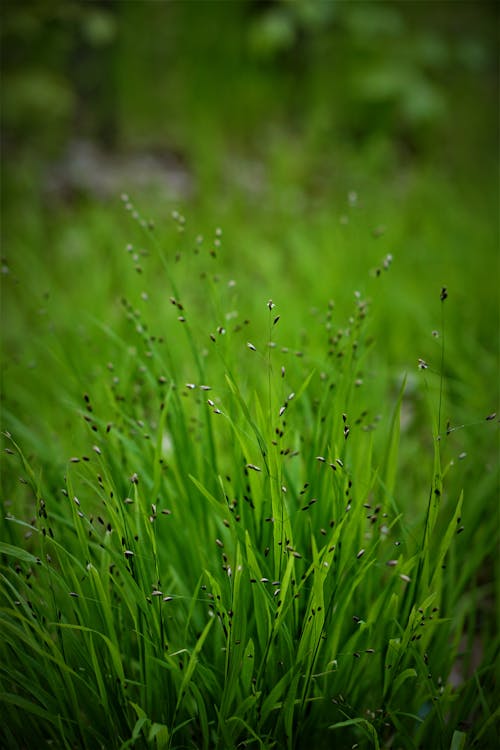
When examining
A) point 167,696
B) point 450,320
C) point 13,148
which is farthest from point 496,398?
point 13,148

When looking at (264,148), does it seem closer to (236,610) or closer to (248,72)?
(248,72)

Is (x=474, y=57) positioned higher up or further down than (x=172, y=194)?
higher up

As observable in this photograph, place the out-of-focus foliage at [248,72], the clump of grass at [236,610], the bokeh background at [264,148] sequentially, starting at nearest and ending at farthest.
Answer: the clump of grass at [236,610], the bokeh background at [264,148], the out-of-focus foliage at [248,72]

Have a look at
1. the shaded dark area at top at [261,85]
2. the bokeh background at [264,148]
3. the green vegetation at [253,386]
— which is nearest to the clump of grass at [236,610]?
the green vegetation at [253,386]

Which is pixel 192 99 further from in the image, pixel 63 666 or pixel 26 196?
pixel 63 666

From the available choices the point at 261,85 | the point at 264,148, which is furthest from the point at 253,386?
the point at 261,85

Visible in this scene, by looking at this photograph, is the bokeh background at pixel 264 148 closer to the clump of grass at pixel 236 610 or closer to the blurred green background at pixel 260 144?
the blurred green background at pixel 260 144

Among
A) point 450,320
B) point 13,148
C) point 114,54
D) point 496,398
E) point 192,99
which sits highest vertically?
point 114,54
